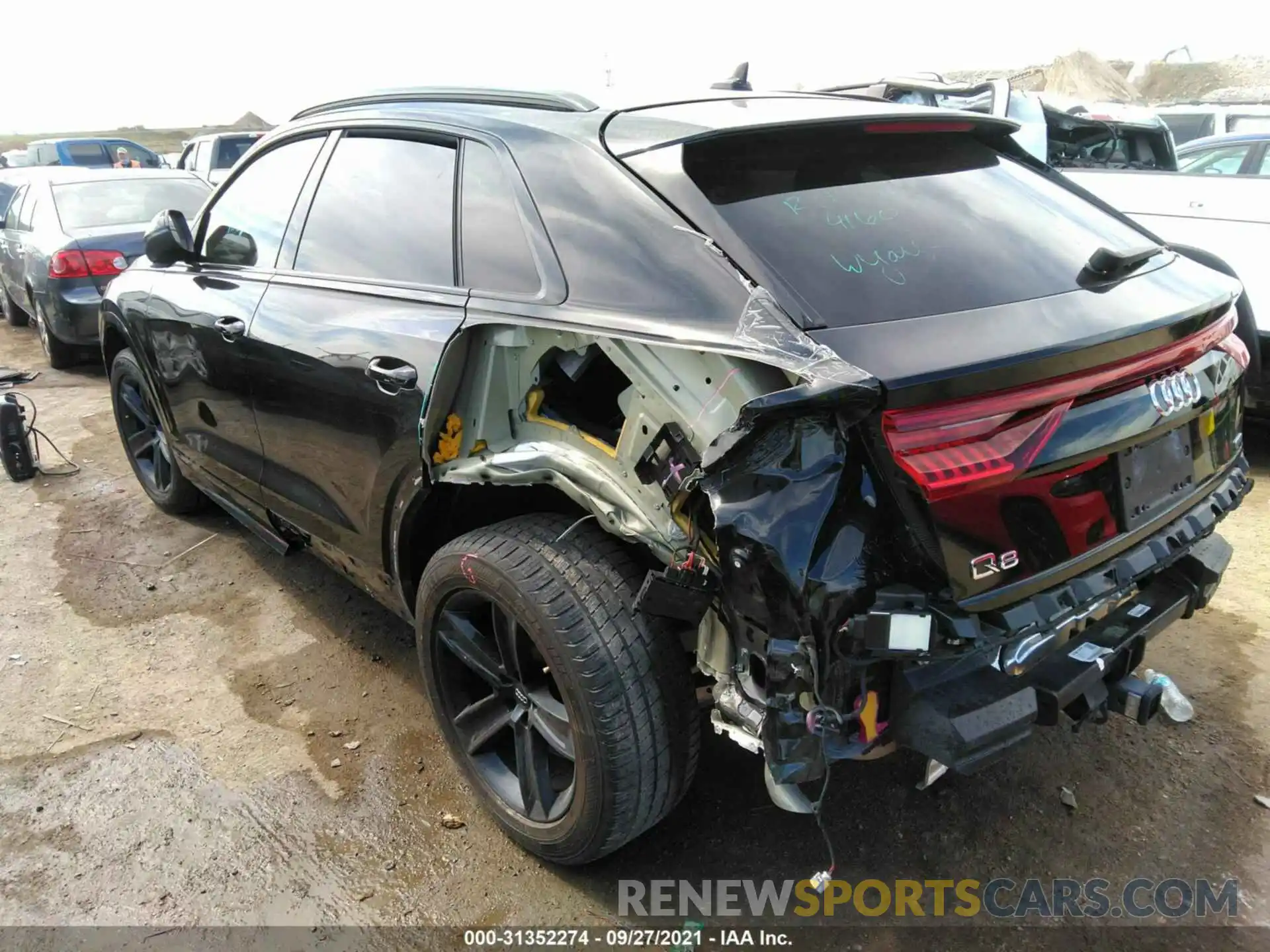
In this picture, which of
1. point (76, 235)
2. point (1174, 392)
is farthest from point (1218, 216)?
point (76, 235)

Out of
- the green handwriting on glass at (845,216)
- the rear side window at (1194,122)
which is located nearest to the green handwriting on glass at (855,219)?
the green handwriting on glass at (845,216)

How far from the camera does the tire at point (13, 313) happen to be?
33.6ft

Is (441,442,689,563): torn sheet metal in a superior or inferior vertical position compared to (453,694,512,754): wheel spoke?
superior

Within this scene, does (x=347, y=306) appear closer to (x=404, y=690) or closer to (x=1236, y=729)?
(x=404, y=690)

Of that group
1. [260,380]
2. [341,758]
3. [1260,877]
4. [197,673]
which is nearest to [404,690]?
[341,758]

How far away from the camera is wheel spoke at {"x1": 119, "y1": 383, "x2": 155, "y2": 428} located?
184 inches

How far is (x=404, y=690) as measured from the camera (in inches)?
126

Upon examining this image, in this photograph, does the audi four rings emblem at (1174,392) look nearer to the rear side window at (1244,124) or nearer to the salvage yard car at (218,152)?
the rear side window at (1244,124)

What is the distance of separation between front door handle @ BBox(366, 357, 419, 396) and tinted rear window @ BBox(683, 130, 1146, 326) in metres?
0.91

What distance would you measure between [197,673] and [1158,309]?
331cm

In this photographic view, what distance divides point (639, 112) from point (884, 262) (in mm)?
780

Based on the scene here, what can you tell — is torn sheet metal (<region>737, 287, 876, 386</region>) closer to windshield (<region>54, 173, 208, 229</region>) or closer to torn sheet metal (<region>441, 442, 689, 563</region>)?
torn sheet metal (<region>441, 442, 689, 563</region>)

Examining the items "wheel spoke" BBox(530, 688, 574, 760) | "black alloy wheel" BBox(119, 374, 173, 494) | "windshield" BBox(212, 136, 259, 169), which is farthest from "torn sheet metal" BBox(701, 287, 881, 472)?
"windshield" BBox(212, 136, 259, 169)

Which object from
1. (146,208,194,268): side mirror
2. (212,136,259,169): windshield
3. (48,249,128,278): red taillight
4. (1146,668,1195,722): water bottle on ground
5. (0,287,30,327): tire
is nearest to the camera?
(1146,668,1195,722): water bottle on ground
